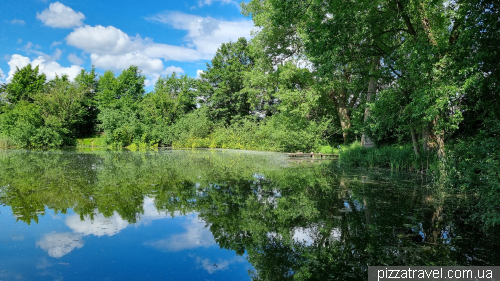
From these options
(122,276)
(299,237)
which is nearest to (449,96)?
(299,237)

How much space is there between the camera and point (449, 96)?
6211mm

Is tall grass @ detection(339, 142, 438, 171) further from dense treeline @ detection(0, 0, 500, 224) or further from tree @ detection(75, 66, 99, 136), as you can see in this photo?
tree @ detection(75, 66, 99, 136)

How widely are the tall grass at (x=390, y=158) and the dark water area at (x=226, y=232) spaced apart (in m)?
3.55

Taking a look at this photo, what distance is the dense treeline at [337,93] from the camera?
5.39m

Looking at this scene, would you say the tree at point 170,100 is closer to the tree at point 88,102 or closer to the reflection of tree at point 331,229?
the tree at point 88,102

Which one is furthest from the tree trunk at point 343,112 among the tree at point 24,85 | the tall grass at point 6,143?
the tree at point 24,85

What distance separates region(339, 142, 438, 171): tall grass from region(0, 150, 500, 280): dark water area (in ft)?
11.7

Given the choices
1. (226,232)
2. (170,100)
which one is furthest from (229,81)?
(226,232)

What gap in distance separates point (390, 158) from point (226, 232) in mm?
10098

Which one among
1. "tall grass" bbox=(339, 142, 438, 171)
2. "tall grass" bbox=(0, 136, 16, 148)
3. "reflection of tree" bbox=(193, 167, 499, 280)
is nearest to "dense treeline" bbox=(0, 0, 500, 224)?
"tall grass" bbox=(339, 142, 438, 171)

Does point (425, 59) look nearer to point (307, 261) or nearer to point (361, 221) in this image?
point (361, 221)

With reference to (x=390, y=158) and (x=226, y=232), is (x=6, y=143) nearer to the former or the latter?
(x=226, y=232)

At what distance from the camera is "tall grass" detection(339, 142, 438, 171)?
10312 mm

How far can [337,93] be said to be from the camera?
1877cm
